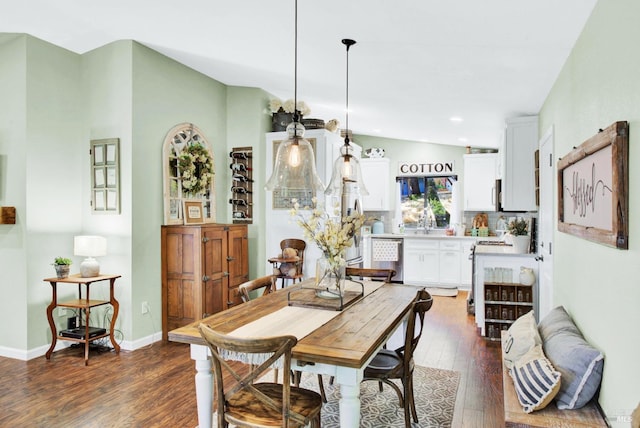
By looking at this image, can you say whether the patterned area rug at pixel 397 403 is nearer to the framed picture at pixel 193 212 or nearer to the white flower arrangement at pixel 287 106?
the framed picture at pixel 193 212

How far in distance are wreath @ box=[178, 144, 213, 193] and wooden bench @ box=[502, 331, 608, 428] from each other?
12.7 feet

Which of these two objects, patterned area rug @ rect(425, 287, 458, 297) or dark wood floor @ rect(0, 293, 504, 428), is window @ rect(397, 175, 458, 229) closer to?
patterned area rug @ rect(425, 287, 458, 297)

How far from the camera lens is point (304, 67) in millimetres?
4148

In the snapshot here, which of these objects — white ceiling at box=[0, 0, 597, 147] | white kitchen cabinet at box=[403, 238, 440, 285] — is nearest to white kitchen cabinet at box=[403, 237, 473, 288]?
white kitchen cabinet at box=[403, 238, 440, 285]

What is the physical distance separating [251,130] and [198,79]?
0.87m

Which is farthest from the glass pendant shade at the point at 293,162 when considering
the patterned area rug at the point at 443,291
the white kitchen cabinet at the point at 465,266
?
the white kitchen cabinet at the point at 465,266

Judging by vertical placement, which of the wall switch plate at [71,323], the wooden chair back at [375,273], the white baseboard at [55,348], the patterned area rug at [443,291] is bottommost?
the patterned area rug at [443,291]

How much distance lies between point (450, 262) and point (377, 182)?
77.7 inches

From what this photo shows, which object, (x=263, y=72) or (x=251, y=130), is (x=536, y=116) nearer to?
(x=263, y=72)

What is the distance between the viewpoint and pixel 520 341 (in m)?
2.48

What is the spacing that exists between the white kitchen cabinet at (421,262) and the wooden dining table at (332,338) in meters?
4.69

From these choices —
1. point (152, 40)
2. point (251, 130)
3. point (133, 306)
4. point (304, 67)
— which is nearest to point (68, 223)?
point (133, 306)

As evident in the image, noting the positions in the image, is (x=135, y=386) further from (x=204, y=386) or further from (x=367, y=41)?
(x=367, y=41)

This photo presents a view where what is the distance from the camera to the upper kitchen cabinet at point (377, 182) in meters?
8.15
